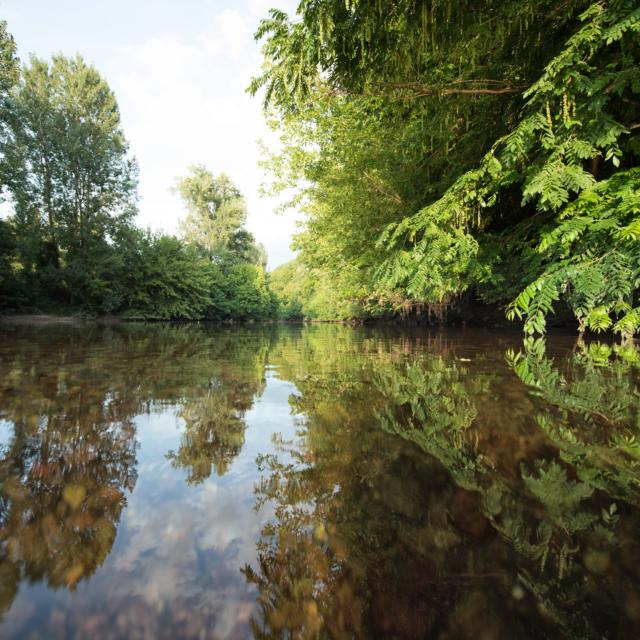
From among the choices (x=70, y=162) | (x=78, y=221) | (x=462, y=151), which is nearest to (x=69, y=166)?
(x=70, y=162)

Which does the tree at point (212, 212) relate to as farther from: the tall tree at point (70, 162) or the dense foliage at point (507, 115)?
the dense foliage at point (507, 115)

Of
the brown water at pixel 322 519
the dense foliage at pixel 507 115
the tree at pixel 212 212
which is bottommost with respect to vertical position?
the brown water at pixel 322 519

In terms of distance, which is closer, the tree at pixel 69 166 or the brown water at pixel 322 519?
the brown water at pixel 322 519

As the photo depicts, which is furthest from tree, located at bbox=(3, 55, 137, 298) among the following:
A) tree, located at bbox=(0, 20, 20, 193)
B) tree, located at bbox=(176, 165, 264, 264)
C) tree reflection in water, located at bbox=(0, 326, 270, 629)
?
tree reflection in water, located at bbox=(0, 326, 270, 629)

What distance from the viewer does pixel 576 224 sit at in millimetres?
3535

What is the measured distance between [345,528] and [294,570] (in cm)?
28

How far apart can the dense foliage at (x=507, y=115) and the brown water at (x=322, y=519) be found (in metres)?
1.50

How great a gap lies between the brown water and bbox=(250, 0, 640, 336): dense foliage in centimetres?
150

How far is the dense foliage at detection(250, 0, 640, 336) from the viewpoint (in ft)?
11.3

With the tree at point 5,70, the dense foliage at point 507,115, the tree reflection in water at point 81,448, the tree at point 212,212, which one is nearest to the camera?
the tree reflection in water at point 81,448

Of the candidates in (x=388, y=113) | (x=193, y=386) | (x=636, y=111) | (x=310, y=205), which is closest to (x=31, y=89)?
(x=310, y=205)

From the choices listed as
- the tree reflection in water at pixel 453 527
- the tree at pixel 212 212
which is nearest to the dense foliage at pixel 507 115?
the tree reflection in water at pixel 453 527

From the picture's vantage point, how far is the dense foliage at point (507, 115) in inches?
135

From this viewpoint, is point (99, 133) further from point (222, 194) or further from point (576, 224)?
point (576, 224)
